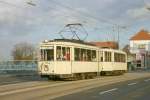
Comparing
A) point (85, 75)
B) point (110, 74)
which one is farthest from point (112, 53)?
point (85, 75)

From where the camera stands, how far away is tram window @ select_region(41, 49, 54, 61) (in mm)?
33769

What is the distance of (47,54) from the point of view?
3400 centimetres

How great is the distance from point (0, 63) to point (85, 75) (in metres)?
20.3

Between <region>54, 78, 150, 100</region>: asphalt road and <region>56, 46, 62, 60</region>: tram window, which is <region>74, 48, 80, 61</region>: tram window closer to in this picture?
<region>56, 46, 62, 60</region>: tram window

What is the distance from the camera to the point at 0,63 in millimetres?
56625

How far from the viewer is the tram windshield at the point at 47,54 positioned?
33.8 meters

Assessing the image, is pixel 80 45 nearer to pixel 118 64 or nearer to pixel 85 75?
pixel 85 75

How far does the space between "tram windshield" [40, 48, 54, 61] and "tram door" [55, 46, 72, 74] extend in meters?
0.44

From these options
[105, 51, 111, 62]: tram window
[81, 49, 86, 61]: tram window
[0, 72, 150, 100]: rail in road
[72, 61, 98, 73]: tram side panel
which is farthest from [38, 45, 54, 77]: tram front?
[105, 51, 111, 62]: tram window

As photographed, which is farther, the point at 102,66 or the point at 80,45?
the point at 102,66

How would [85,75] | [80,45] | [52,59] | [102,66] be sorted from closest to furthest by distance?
1. [52,59]
2. [80,45]
3. [85,75]
4. [102,66]

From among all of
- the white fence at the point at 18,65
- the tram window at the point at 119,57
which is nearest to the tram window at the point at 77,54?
the tram window at the point at 119,57

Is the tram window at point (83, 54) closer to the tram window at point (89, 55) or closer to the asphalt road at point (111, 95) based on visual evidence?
the tram window at point (89, 55)

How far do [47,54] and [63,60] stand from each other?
1.24 metres
